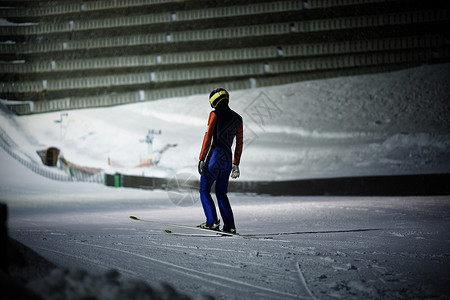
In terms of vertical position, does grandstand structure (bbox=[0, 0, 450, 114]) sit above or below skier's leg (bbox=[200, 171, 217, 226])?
above

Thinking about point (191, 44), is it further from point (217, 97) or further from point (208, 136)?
point (208, 136)

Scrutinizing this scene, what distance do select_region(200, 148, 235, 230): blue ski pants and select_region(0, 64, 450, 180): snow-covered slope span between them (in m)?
12.1

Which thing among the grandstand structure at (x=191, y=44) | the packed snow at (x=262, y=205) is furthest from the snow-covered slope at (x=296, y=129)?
the grandstand structure at (x=191, y=44)

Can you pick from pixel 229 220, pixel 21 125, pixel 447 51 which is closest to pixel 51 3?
pixel 21 125

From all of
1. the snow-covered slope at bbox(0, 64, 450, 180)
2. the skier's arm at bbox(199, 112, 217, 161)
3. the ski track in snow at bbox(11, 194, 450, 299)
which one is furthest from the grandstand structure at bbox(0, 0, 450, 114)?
the skier's arm at bbox(199, 112, 217, 161)

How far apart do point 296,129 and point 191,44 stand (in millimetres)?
8407

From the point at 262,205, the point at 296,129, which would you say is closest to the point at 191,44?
the point at 296,129

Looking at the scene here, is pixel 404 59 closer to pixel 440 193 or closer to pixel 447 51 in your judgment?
pixel 447 51

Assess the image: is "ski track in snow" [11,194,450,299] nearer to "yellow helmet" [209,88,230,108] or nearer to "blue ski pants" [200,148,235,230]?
"blue ski pants" [200,148,235,230]

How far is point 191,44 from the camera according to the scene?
2675cm

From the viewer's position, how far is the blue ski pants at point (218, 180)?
4.90 m

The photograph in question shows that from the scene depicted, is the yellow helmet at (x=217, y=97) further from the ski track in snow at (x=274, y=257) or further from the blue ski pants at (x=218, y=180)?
the ski track in snow at (x=274, y=257)

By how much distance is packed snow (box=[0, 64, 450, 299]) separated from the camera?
2783mm

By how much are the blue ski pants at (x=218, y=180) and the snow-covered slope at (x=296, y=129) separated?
12139 millimetres
